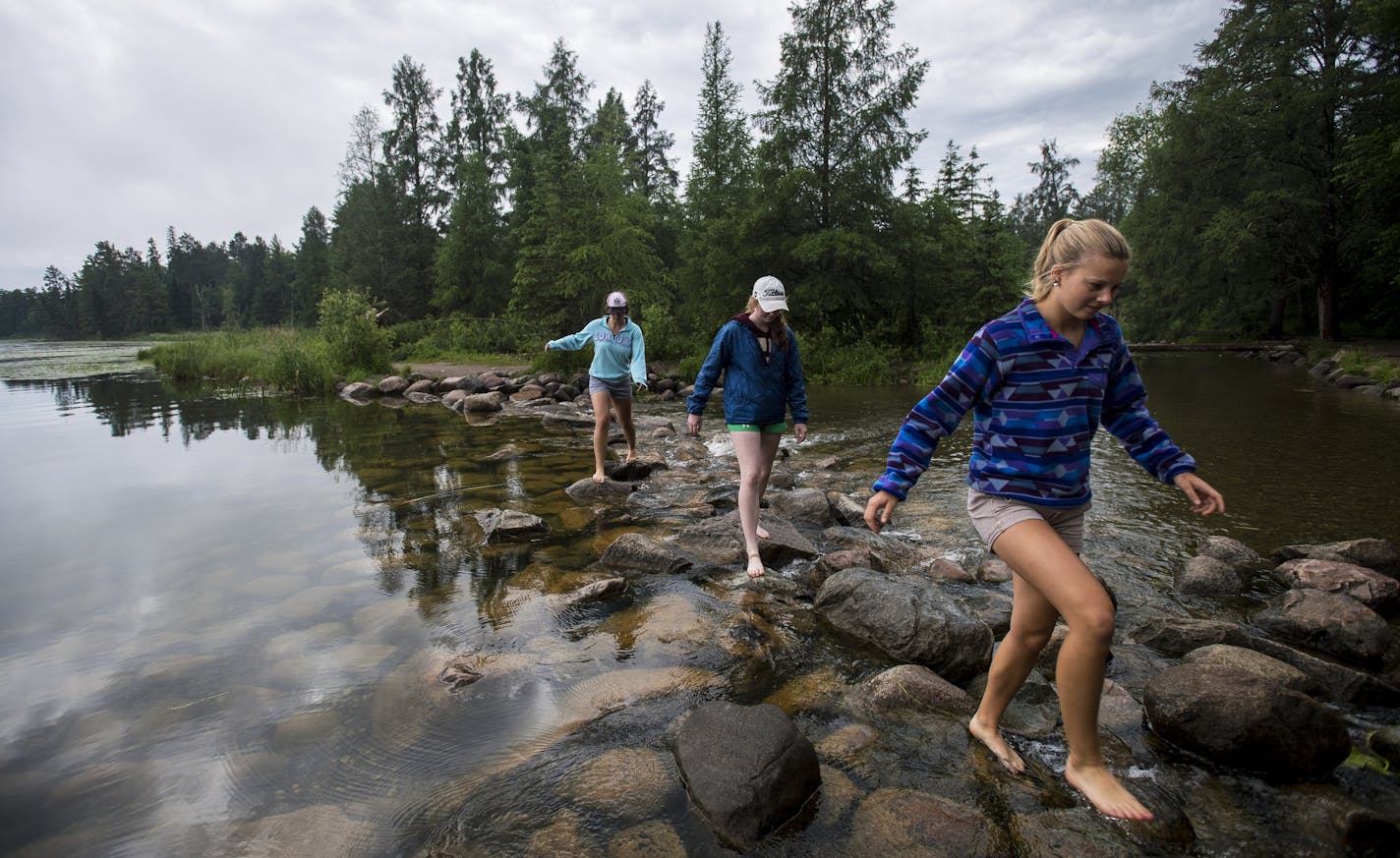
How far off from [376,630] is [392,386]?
18105mm

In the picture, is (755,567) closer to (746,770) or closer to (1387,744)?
(746,770)

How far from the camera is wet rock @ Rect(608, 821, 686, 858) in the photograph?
258 cm

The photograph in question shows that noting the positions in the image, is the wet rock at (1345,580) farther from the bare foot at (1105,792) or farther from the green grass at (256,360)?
the green grass at (256,360)

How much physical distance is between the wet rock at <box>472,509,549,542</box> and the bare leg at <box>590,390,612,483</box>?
1.56 meters

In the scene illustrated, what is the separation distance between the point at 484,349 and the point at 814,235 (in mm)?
16766

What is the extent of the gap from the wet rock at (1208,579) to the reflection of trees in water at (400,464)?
500 cm

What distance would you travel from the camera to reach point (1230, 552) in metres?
5.64

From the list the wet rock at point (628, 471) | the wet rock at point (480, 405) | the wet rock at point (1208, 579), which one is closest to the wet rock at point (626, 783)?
the wet rock at point (1208, 579)

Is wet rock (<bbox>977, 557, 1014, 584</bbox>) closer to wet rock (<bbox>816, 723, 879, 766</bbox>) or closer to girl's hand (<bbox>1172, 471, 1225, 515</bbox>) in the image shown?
wet rock (<bbox>816, 723, 879, 766</bbox>)

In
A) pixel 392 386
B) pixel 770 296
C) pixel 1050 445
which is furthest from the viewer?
pixel 392 386

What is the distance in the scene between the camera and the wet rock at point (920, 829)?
2.55m

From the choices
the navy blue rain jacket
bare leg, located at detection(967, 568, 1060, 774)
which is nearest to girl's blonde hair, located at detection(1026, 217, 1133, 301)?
bare leg, located at detection(967, 568, 1060, 774)

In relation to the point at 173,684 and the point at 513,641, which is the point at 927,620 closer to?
the point at 513,641

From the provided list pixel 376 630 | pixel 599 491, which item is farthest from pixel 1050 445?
pixel 599 491
